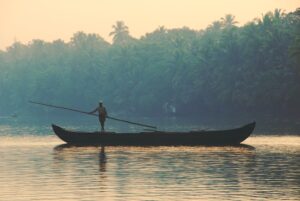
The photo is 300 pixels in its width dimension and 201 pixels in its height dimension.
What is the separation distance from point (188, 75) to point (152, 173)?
334 ft

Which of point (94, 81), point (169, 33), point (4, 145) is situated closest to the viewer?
point (4, 145)

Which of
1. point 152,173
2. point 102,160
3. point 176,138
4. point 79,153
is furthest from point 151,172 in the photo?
point 176,138

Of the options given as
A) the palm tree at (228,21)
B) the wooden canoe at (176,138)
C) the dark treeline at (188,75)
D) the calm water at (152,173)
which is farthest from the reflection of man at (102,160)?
the palm tree at (228,21)

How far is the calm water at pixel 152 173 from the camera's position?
29.5 meters

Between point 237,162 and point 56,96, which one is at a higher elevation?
point 56,96

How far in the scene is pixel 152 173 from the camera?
35.9 m

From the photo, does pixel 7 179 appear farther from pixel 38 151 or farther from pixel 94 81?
pixel 94 81

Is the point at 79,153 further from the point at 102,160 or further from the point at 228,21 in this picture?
Result: the point at 228,21

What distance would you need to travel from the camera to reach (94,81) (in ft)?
564

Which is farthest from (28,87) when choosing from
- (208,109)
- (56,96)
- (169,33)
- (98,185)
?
(98,185)

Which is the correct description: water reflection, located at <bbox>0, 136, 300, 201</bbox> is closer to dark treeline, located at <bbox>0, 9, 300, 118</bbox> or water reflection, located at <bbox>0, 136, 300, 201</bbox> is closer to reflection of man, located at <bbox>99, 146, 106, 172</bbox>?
reflection of man, located at <bbox>99, 146, 106, 172</bbox>

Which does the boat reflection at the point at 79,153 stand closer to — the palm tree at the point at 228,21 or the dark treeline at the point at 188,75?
the dark treeline at the point at 188,75

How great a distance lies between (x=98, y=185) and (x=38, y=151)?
18.8 meters

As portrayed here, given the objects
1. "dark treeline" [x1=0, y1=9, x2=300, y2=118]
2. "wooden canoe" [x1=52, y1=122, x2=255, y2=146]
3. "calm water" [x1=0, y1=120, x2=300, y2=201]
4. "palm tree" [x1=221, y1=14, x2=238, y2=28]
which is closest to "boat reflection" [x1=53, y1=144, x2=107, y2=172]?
"calm water" [x1=0, y1=120, x2=300, y2=201]
